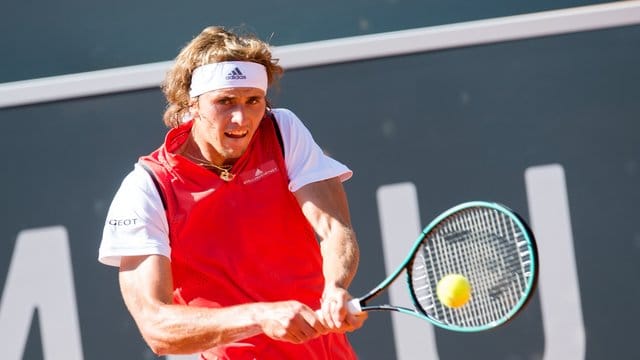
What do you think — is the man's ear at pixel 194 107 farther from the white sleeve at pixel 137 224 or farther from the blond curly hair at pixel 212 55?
the white sleeve at pixel 137 224

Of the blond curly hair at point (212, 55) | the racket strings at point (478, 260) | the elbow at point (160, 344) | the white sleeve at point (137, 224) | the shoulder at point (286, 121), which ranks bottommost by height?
the elbow at point (160, 344)

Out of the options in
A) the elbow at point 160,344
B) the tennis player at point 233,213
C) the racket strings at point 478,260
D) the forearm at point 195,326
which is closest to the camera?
the forearm at point 195,326

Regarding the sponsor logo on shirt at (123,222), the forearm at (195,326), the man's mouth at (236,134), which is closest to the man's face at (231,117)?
the man's mouth at (236,134)

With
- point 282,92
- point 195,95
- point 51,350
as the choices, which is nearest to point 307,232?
point 195,95

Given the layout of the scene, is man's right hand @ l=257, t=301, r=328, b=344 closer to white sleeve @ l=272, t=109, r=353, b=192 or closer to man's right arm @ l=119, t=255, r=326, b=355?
man's right arm @ l=119, t=255, r=326, b=355

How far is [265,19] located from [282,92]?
461 millimetres

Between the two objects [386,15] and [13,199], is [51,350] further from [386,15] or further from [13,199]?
[386,15]

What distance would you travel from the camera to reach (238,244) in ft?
9.56

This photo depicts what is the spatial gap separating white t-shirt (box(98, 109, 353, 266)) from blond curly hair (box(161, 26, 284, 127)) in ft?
0.55

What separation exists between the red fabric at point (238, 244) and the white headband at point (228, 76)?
18cm

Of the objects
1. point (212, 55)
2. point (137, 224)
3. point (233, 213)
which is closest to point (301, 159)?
point (233, 213)

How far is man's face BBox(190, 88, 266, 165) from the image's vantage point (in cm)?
284

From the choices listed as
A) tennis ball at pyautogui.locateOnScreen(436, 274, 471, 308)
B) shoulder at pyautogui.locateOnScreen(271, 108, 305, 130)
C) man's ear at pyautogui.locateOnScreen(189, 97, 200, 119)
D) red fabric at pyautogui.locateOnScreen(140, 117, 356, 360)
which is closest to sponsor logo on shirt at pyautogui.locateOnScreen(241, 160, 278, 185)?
red fabric at pyautogui.locateOnScreen(140, 117, 356, 360)

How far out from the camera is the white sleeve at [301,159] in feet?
9.62
